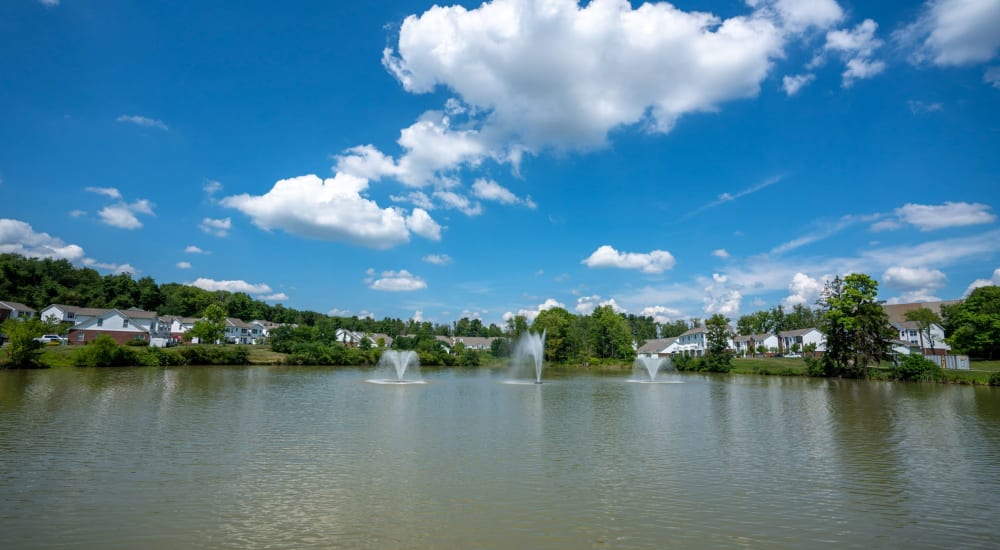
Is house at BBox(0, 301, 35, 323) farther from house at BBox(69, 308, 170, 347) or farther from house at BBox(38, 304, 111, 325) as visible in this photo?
house at BBox(69, 308, 170, 347)

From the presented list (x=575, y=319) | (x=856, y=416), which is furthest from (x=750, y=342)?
(x=856, y=416)

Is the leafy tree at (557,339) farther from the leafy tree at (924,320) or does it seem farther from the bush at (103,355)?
the bush at (103,355)

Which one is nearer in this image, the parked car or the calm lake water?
the calm lake water

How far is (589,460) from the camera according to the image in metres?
15.8

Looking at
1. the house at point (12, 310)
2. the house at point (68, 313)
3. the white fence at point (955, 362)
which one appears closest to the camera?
the white fence at point (955, 362)

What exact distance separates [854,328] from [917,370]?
6.84m

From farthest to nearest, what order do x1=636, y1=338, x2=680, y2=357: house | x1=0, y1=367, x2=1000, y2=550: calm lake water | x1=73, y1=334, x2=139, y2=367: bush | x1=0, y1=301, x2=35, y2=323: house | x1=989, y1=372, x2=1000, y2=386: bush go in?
x1=636, y1=338, x2=680, y2=357: house < x1=0, y1=301, x2=35, y2=323: house < x1=73, y1=334, x2=139, y2=367: bush < x1=989, y1=372, x2=1000, y2=386: bush < x1=0, y1=367, x2=1000, y2=550: calm lake water

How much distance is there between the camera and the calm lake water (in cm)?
962

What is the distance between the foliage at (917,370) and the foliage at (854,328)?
247 centimetres

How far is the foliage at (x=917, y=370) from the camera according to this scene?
5028 cm

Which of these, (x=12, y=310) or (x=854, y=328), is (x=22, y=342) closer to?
(x=12, y=310)

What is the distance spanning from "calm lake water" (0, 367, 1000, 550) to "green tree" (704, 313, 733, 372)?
48.9m

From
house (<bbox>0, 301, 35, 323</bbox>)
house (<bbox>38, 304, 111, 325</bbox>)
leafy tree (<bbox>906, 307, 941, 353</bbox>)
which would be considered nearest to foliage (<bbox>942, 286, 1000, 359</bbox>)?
leafy tree (<bbox>906, 307, 941, 353</bbox>)

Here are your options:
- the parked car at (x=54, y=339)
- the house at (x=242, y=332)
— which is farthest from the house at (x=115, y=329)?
the house at (x=242, y=332)
